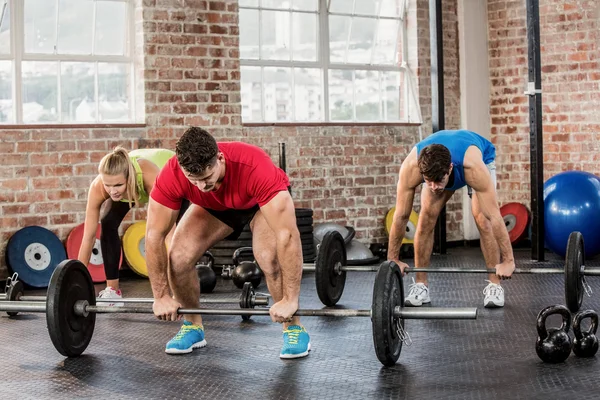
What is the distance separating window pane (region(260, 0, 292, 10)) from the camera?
6953mm

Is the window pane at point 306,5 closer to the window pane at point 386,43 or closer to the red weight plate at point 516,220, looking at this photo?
the window pane at point 386,43

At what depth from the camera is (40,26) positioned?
610 centimetres

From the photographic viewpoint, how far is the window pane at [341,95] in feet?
24.0

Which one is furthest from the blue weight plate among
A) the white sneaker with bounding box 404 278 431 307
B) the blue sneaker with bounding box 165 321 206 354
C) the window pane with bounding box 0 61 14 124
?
the white sneaker with bounding box 404 278 431 307

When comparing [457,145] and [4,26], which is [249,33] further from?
[457,145]

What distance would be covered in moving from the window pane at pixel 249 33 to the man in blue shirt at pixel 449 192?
268 cm

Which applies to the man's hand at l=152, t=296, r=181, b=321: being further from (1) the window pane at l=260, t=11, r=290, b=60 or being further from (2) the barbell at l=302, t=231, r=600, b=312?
(1) the window pane at l=260, t=11, r=290, b=60

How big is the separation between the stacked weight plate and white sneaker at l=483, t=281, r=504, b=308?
1.85 m

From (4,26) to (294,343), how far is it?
356cm

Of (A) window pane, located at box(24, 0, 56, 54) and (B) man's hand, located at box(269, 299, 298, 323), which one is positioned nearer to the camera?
(B) man's hand, located at box(269, 299, 298, 323)

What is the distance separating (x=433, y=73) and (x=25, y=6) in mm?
3051

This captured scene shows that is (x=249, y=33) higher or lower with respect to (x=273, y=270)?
higher

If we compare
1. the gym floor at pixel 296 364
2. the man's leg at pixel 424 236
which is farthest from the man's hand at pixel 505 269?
the man's leg at pixel 424 236

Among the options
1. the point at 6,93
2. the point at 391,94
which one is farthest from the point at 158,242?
the point at 391,94
